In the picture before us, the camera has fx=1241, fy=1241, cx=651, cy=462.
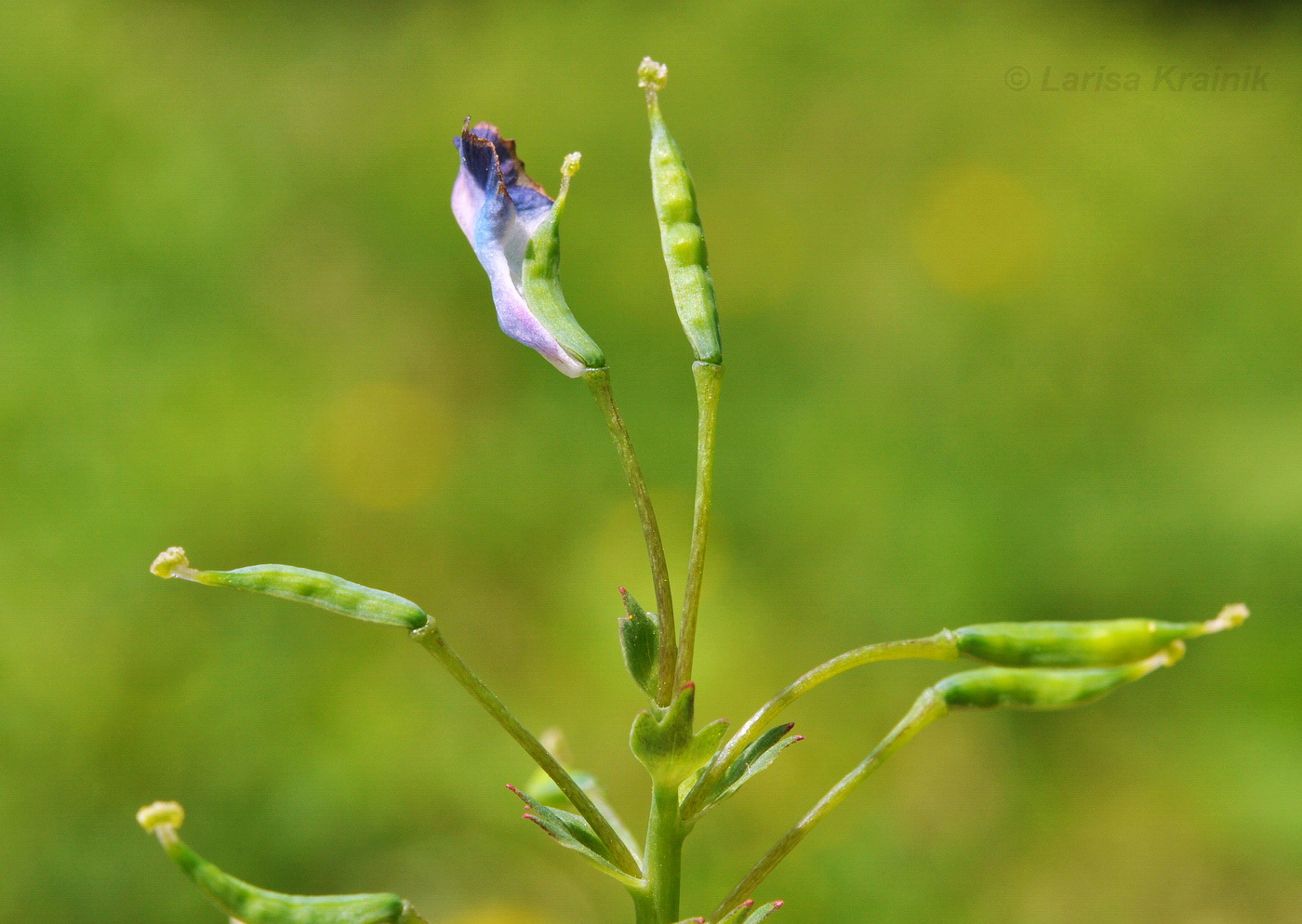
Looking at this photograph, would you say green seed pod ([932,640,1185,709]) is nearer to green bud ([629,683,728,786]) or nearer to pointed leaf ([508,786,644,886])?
green bud ([629,683,728,786])

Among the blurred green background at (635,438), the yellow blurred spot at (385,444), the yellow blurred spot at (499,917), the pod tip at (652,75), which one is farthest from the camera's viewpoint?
the yellow blurred spot at (385,444)

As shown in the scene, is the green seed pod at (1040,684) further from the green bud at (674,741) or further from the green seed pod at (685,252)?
the green seed pod at (685,252)

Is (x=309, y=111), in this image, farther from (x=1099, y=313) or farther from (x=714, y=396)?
(x=714, y=396)

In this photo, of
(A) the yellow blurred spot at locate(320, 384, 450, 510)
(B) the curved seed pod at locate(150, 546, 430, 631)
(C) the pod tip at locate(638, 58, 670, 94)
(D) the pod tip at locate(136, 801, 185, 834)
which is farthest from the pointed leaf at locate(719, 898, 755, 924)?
(A) the yellow blurred spot at locate(320, 384, 450, 510)

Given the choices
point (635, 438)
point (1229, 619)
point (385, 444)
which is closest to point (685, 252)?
point (1229, 619)

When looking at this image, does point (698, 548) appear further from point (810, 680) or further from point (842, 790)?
point (842, 790)

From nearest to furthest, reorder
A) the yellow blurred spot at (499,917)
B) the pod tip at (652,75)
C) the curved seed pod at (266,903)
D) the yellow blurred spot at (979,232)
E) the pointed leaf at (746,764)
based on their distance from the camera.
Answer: the curved seed pod at (266,903)
the pointed leaf at (746,764)
the pod tip at (652,75)
the yellow blurred spot at (499,917)
the yellow blurred spot at (979,232)

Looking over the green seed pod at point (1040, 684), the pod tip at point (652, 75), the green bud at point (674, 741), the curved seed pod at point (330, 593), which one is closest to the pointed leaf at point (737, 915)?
the green bud at point (674, 741)
